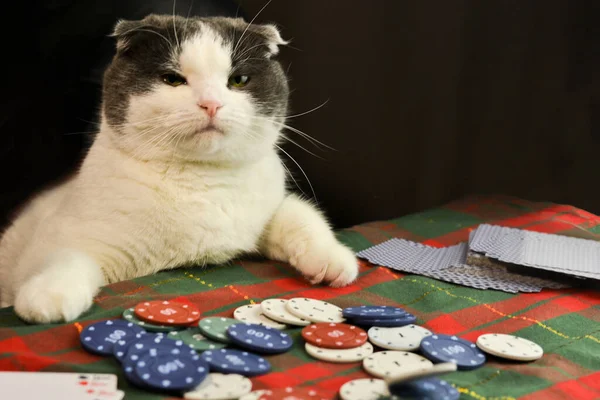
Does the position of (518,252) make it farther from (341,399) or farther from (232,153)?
(341,399)

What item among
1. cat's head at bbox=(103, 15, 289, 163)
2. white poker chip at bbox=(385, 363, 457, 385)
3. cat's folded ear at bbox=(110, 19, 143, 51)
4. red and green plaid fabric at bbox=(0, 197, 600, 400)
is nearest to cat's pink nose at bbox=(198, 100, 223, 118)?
cat's head at bbox=(103, 15, 289, 163)

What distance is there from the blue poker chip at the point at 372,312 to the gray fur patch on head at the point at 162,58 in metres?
0.56

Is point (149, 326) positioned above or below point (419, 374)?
below

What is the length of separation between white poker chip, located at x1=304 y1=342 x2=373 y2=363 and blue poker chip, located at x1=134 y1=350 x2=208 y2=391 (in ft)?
0.69

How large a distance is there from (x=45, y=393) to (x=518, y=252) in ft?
3.95

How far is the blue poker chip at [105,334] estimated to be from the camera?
1019mm

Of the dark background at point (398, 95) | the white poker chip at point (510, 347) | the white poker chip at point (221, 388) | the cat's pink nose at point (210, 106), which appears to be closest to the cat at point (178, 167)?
the cat's pink nose at point (210, 106)

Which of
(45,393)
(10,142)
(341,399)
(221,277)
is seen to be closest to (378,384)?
(341,399)

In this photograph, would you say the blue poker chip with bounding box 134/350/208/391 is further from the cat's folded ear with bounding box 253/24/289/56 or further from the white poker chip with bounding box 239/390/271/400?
the cat's folded ear with bounding box 253/24/289/56

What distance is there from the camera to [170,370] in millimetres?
915

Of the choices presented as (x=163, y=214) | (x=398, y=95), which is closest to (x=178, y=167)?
(x=163, y=214)

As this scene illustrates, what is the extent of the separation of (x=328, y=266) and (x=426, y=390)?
0.57 m

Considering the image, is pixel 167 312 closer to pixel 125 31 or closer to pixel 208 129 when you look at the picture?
pixel 208 129

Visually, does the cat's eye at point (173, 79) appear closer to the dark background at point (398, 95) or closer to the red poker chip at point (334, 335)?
the red poker chip at point (334, 335)
